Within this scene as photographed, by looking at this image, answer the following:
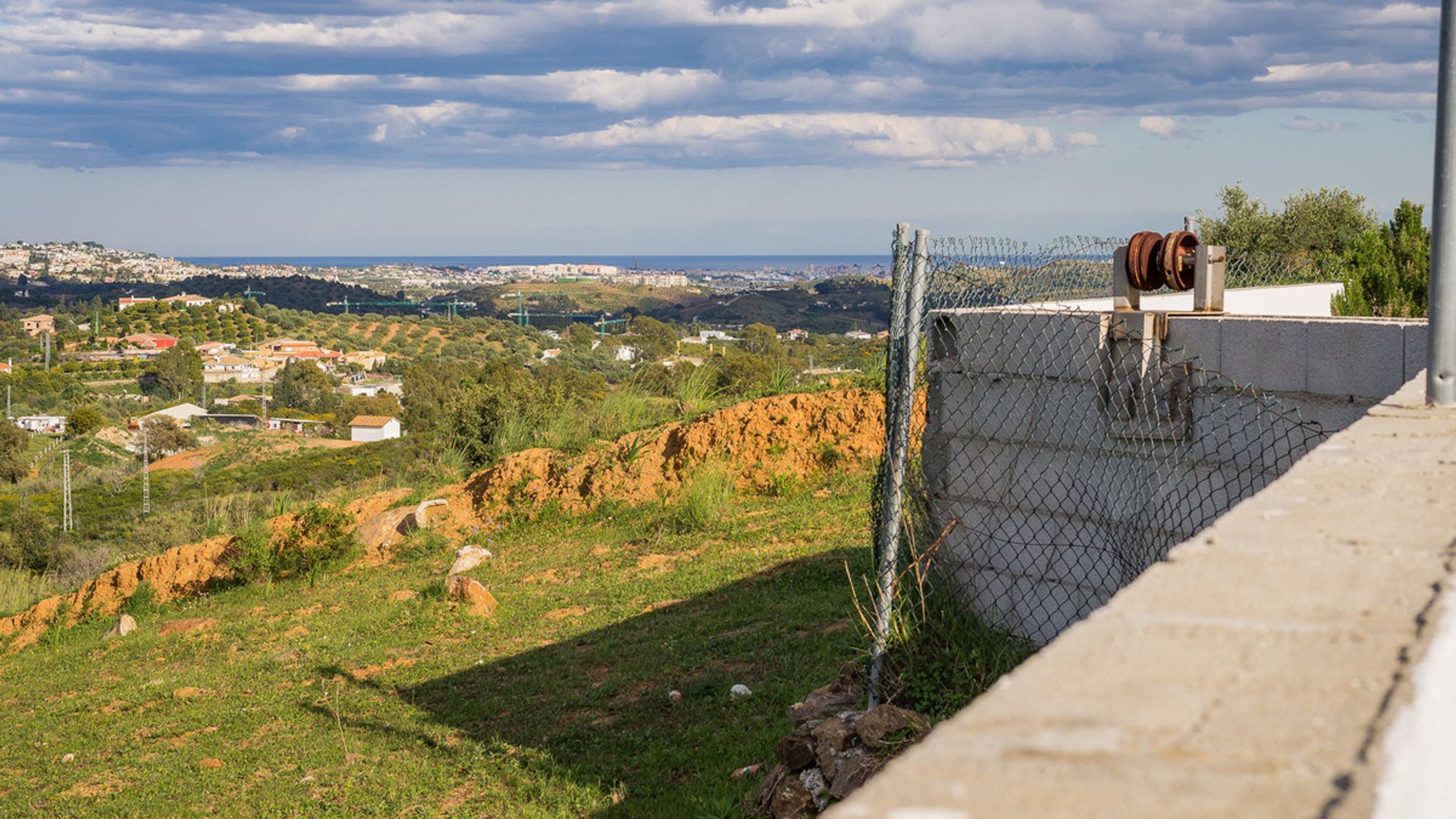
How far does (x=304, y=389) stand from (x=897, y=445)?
7008 cm

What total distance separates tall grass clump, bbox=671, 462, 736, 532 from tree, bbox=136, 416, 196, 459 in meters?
Result: 45.9

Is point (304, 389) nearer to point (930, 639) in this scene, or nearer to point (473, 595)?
point (473, 595)

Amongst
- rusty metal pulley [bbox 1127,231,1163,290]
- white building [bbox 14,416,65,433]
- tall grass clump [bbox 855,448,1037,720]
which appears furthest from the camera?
white building [bbox 14,416,65,433]

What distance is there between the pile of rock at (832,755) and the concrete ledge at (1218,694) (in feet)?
8.88

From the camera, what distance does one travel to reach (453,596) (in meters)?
9.73

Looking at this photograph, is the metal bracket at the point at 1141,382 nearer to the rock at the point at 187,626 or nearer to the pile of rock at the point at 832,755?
the pile of rock at the point at 832,755

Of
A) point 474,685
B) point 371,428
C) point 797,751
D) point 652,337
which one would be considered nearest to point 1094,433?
point 797,751

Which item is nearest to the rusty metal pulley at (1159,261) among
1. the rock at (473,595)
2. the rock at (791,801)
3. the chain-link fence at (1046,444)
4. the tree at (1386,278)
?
the chain-link fence at (1046,444)

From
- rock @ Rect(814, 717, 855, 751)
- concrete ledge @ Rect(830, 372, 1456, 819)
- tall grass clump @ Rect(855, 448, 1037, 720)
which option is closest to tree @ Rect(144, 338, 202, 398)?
tall grass clump @ Rect(855, 448, 1037, 720)

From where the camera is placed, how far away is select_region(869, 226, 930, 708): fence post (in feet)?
15.4

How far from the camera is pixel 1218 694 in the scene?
1287 millimetres

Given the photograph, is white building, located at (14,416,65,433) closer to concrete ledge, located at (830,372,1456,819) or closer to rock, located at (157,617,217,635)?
rock, located at (157,617,217,635)

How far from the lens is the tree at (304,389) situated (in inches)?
2702

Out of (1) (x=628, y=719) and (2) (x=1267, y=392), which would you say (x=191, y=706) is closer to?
(1) (x=628, y=719)
